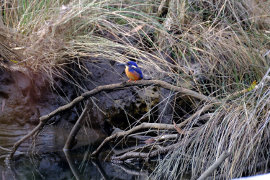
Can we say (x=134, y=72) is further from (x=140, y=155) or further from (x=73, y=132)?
(x=73, y=132)

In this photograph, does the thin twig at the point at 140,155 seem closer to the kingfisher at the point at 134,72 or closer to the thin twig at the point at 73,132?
the thin twig at the point at 73,132

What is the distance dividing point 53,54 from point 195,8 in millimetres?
1911

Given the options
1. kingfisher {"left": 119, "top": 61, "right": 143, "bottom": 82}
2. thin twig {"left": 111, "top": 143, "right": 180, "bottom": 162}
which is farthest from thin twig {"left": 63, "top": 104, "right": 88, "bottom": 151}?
kingfisher {"left": 119, "top": 61, "right": 143, "bottom": 82}

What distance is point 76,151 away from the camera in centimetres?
383

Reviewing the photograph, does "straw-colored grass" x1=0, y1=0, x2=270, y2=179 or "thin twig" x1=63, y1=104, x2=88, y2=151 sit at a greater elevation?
"straw-colored grass" x1=0, y1=0, x2=270, y2=179

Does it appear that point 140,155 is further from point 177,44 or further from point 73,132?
point 177,44

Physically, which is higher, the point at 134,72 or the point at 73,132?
the point at 134,72

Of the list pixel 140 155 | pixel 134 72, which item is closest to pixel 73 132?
pixel 140 155

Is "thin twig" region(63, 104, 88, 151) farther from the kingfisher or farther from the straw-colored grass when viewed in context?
the kingfisher

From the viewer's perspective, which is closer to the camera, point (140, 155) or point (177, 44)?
point (140, 155)

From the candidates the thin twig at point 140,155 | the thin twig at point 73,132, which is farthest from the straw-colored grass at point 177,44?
the thin twig at point 73,132

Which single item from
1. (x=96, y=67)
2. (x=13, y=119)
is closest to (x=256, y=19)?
(x=96, y=67)

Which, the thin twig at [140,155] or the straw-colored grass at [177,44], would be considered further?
the thin twig at [140,155]

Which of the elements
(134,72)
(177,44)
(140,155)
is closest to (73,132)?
(140,155)
